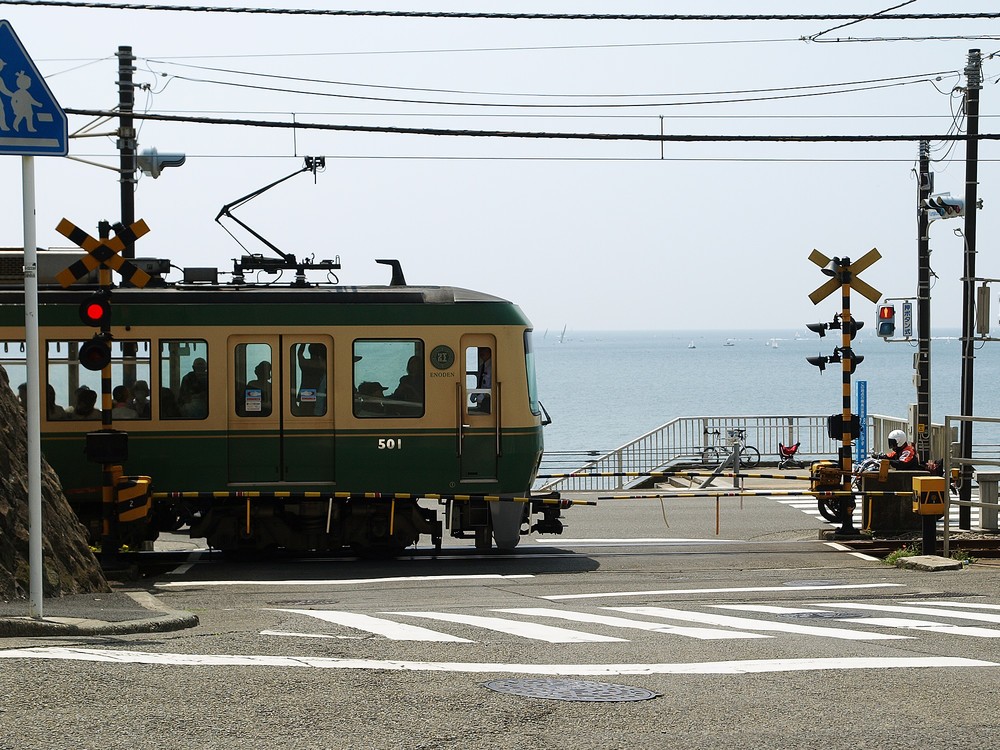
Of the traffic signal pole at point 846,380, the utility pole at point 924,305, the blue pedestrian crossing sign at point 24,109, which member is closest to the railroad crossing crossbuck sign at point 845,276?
the traffic signal pole at point 846,380

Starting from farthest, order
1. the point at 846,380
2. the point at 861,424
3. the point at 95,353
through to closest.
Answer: the point at 861,424 < the point at 846,380 < the point at 95,353

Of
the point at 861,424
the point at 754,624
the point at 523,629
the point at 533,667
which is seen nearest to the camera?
the point at 533,667

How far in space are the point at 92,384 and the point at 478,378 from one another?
16.1ft

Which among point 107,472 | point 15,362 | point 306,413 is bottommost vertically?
point 107,472

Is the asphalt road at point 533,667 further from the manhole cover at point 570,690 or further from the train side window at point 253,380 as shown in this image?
the train side window at point 253,380

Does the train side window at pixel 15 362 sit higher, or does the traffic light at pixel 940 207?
the traffic light at pixel 940 207

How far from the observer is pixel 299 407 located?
17062 millimetres

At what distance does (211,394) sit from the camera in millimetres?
16953

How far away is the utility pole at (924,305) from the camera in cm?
2236

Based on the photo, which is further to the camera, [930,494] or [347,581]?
[930,494]

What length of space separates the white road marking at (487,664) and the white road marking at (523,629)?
127cm

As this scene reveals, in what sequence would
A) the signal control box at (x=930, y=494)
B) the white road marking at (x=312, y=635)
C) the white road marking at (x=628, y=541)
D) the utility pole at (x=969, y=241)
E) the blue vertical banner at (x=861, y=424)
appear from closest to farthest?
the white road marking at (x=312, y=635), the signal control box at (x=930, y=494), the white road marking at (x=628, y=541), the utility pole at (x=969, y=241), the blue vertical banner at (x=861, y=424)

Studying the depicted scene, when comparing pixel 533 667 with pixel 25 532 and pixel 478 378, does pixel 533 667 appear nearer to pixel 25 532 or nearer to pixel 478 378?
pixel 25 532

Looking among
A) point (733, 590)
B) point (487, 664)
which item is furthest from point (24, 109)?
point (733, 590)
